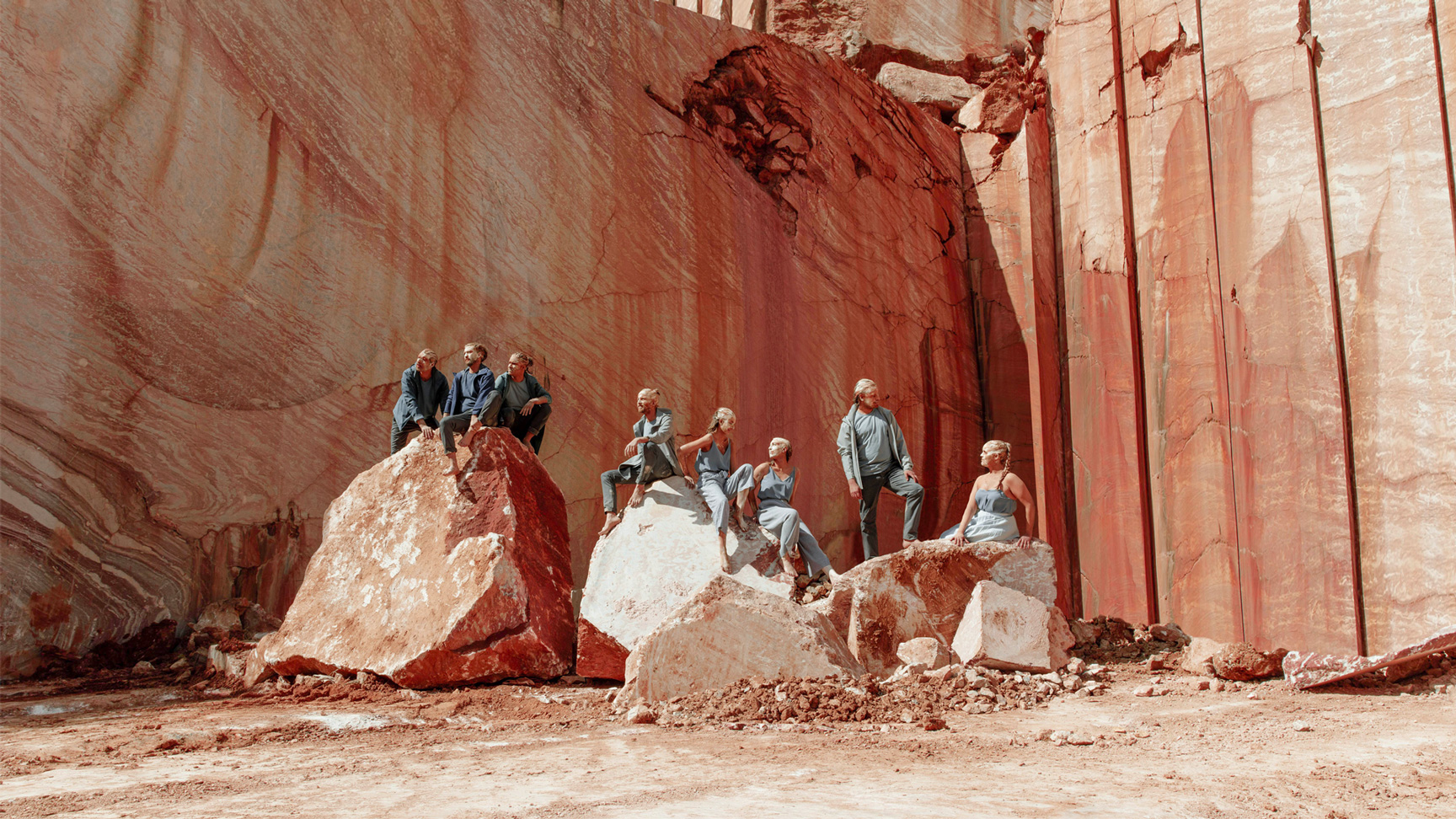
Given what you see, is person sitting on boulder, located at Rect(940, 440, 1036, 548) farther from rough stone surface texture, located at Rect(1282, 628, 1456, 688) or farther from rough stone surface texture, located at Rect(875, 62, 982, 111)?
rough stone surface texture, located at Rect(875, 62, 982, 111)

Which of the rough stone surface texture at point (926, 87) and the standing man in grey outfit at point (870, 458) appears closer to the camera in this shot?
the standing man in grey outfit at point (870, 458)

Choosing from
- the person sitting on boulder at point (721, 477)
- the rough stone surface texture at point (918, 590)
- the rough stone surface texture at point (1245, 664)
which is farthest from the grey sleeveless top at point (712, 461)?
the rough stone surface texture at point (1245, 664)

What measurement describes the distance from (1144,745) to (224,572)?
588 centimetres

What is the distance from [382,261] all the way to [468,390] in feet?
7.34

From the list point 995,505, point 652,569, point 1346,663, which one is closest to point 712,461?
point 652,569

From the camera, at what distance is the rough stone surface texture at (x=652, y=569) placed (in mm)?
5824

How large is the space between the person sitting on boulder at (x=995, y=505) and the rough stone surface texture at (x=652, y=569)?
1.08 meters

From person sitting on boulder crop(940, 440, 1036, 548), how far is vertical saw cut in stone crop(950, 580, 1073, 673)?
0.49 metres

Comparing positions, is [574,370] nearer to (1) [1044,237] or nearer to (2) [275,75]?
(2) [275,75]

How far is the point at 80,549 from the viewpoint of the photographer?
7172 millimetres

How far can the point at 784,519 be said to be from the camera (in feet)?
20.3

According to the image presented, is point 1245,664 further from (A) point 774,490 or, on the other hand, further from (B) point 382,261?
(B) point 382,261

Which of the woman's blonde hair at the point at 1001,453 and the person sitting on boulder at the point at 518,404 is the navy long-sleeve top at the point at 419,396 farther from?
the woman's blonde hair at the point at 1001,453

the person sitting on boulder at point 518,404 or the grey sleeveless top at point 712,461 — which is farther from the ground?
the person sitting on boulder at point 518,404
